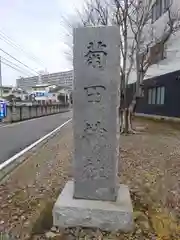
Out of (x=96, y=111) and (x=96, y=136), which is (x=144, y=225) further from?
(x=96, y=111)

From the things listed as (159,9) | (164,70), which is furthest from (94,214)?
(159,9)

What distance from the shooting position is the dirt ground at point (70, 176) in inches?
154

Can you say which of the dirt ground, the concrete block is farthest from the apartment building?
the concrete block

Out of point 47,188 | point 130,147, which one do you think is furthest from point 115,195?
point 130,147

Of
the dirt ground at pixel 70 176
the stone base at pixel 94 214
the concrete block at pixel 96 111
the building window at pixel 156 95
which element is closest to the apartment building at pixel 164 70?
the building window at pixel 156 95

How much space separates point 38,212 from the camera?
4574 mm

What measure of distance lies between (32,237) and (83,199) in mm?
858

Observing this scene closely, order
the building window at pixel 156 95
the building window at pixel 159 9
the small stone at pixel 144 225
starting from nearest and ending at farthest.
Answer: the small stone at pixel 144 225
the building window at pixel 159 9
the building window at pixel 156 95

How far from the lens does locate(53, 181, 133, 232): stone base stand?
3.88 meters

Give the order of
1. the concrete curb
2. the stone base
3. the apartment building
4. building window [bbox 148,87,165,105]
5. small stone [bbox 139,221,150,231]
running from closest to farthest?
the stone base < small stone [bbox 139,221,150,231] < the concrete curb < the apartment building < building window [bbox 148,87,165,105]

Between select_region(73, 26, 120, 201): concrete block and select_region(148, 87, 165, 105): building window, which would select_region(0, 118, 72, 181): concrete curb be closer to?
select_region(73, 26, 120, 201): concrete block

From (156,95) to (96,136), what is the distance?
78.7 feet

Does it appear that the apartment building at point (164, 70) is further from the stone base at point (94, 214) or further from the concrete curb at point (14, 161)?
the stone base at point (94, 214)

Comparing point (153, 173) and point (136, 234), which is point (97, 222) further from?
point (153, 173)
